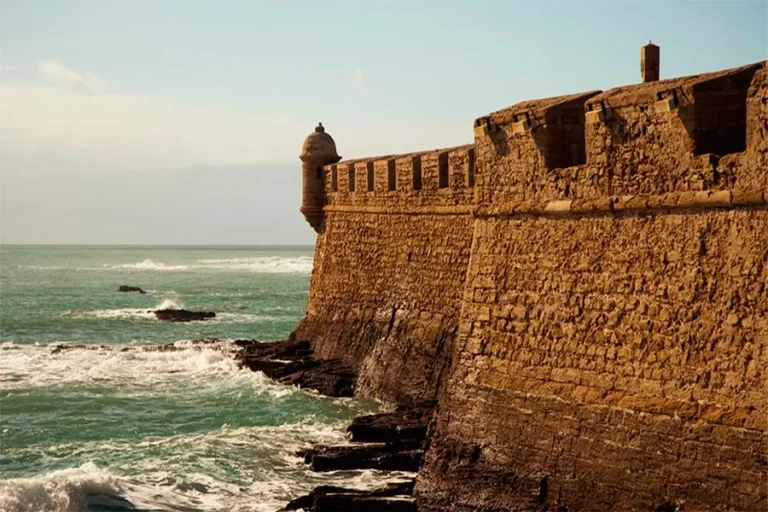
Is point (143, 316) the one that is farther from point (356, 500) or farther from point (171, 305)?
point (356, 500)

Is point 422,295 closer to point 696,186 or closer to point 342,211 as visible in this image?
point 342,211

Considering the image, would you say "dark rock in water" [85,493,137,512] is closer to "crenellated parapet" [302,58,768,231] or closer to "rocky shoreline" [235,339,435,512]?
"rocky shoreline" [235,339,435,512]

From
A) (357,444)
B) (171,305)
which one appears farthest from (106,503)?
(171,305)

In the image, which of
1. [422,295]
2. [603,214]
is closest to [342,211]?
[422,295]

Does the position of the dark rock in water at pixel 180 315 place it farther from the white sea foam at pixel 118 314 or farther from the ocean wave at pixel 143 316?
the white sea foam at pixel 118 314

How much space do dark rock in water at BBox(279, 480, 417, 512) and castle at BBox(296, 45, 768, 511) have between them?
0.43 meters

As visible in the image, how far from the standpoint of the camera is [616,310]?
1034 cm

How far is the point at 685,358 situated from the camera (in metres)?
9.46

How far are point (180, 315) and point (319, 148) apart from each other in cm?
2022

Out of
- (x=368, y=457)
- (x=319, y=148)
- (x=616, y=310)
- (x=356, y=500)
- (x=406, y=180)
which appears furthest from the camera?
(x=319, y=148)

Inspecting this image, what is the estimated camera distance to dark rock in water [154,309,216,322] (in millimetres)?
43469

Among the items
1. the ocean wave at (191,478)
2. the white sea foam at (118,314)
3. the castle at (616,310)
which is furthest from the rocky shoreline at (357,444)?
the white sea foam at (118,314)

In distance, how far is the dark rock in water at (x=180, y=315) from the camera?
43469 millimetres

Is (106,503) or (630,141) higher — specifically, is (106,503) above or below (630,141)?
below
